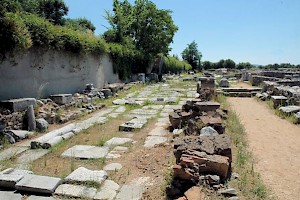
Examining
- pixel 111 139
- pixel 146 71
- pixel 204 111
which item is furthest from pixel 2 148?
pixel 146 71

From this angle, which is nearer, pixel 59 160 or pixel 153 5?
pixel 59 160

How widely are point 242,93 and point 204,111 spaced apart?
8662 millimetres

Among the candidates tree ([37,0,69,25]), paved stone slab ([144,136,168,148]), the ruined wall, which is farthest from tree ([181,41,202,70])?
paved stone slab ([144,136,168,148])

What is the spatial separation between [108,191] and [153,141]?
2700 millimetres

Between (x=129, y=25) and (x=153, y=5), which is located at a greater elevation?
(x=153, y=5)

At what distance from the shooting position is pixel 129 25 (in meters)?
25.8

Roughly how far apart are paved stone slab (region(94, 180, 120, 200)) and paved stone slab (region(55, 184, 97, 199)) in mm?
86

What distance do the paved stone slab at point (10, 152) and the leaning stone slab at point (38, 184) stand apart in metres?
1.45

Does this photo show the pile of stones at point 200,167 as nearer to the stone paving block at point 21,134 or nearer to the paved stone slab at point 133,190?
the paved stone slab at point 133,190

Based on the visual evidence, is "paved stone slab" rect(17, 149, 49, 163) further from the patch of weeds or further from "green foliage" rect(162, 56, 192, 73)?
"green foliage" rect(162, 56, 192, 73)

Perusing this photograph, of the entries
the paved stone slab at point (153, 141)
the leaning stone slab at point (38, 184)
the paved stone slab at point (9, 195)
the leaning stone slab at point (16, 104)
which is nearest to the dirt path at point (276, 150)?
the paved stone slab at point (153, 141)

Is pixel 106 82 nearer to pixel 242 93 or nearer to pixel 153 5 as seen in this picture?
pixel 242 93

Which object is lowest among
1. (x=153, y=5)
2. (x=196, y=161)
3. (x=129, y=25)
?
(x=196, y=161)

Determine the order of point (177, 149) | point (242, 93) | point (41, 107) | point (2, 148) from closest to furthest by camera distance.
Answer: point (177, 149) → point (2, 148) → point (41, 107) → point (242, 93)
